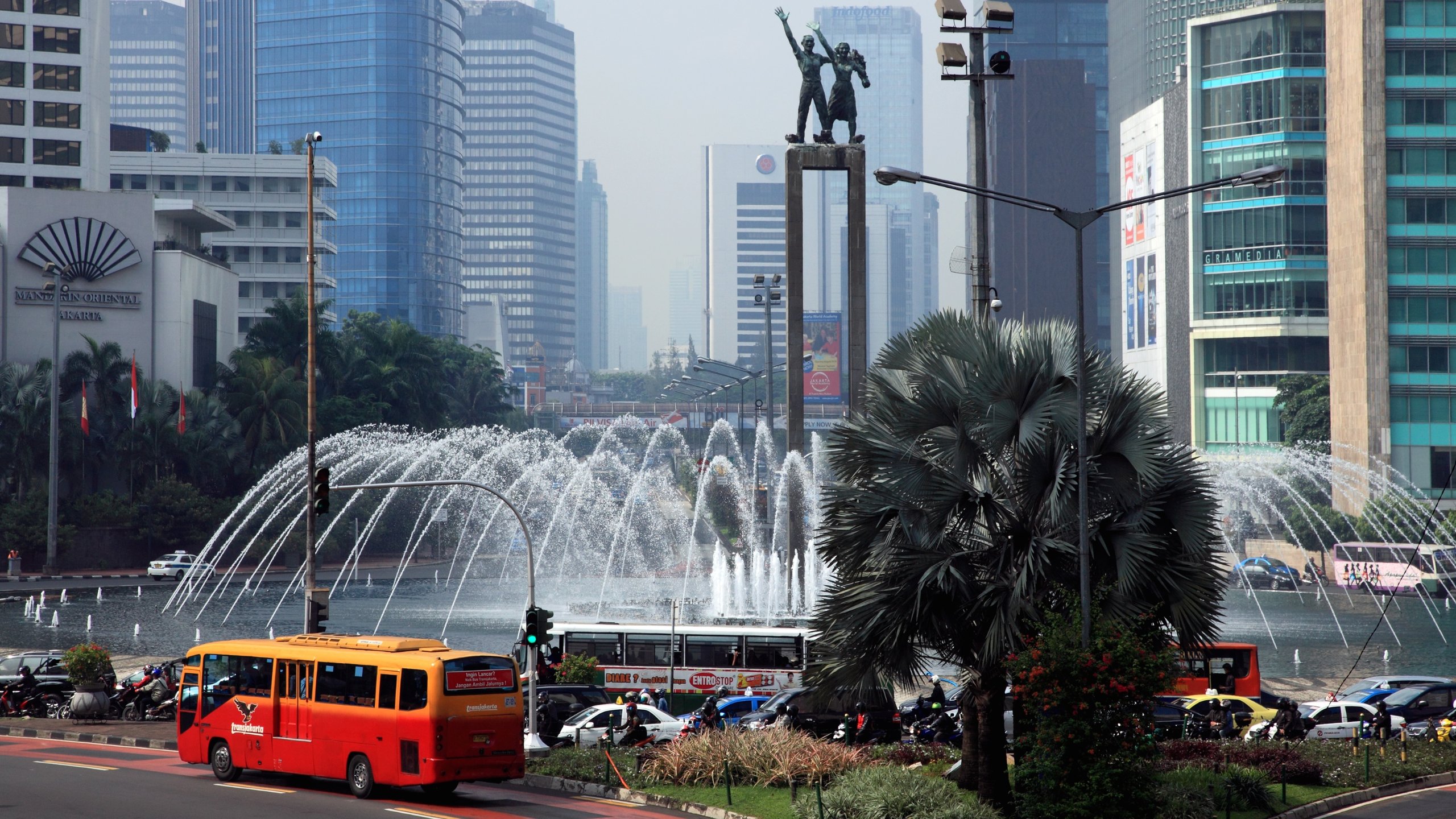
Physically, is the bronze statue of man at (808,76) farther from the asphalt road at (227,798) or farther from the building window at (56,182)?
the building window at (56,182)

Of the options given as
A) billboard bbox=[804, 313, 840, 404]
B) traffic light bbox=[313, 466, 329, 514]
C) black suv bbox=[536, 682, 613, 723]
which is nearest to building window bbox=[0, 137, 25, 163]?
→ billboard bbox=[804, 313, 840, 404]

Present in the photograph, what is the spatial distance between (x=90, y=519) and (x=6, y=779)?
2396 inches

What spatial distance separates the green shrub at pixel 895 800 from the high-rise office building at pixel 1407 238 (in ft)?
237

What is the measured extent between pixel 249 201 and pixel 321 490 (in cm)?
11601

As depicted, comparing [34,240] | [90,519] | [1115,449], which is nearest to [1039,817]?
[1115,449]

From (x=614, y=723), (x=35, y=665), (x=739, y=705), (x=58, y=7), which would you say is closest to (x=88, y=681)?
(x=35, y=665)

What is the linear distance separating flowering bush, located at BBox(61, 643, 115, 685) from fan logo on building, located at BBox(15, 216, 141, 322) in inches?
2267

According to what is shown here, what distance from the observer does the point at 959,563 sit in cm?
1983

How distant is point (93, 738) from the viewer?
99.2ft

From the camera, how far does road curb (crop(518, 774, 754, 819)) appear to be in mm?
21438

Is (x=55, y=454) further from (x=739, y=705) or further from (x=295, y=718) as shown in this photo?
(x=295, y=718)

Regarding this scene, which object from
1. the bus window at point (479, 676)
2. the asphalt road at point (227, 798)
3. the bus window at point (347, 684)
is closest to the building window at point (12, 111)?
the asphalt road at point (227, 798)

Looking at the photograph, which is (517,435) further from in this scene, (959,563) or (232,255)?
(959,563)

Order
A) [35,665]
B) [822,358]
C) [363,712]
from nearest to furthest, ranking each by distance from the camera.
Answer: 1. [363,712]
2. [35,665]
3. [822,358]
